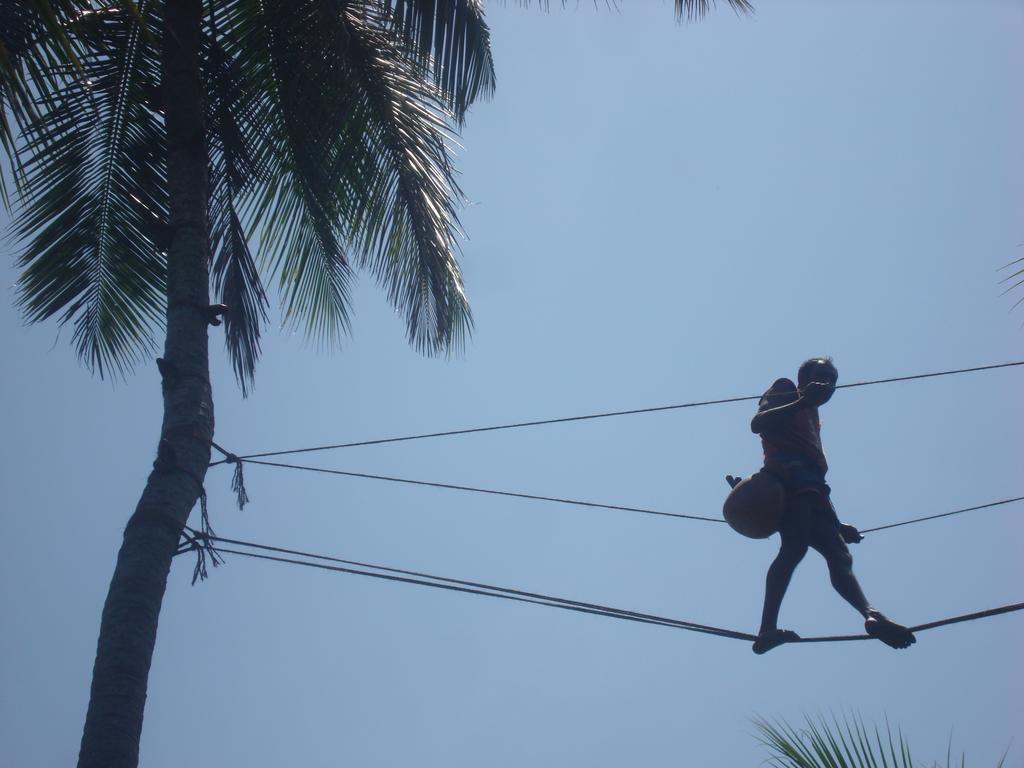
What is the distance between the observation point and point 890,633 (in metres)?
4.44

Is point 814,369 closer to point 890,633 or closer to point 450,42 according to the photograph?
point 890,633

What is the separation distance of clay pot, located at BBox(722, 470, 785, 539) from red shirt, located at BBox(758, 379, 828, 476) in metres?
0.18

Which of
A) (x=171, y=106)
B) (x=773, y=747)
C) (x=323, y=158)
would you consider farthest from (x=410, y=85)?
(x=773, y=747)

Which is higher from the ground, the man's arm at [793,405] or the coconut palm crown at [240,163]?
the coconut palm crown at [240,163]

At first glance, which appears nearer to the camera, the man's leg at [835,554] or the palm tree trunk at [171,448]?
the palm tree trunk at [171,448]

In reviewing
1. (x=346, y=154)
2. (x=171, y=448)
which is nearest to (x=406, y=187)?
(x=346, y=154)

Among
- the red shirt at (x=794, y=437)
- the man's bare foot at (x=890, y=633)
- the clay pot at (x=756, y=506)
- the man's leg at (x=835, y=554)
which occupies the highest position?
the red shirt at (x=794, y=437)

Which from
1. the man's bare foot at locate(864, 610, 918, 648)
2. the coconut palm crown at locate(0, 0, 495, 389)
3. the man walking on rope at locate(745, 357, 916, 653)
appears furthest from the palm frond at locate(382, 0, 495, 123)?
the man's bare foot at locate(864, 610, 918, 648)

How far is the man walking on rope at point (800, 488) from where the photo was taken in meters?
4.90

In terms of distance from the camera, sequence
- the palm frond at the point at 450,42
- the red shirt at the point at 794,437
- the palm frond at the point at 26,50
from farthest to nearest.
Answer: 1. the palm frond at the point at 450,42
2. the red shirt at the point at 794,437
3. the palm frond at the point at 26,50

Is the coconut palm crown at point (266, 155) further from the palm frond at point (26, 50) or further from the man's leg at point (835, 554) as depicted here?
the man's leg at point (835, 554)

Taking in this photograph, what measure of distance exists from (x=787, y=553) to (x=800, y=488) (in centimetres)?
30

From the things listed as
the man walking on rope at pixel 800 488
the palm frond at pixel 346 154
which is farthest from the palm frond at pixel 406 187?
the man walking on rope at pixel 800 488

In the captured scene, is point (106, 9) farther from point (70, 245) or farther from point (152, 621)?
point (152, 621)
